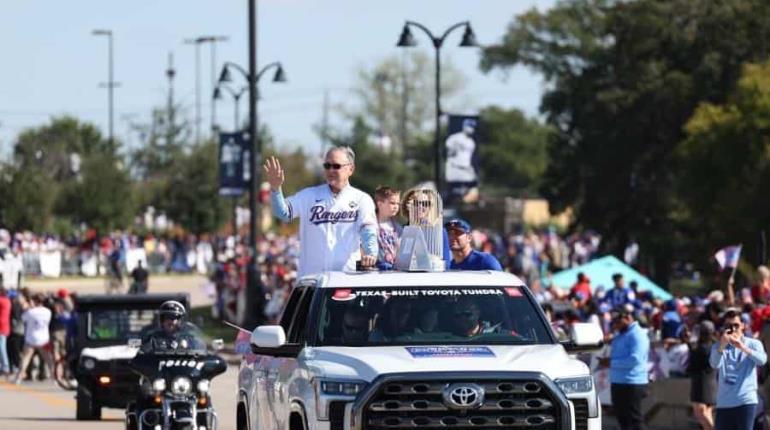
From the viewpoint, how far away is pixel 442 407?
436 inches

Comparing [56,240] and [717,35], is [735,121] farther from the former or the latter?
[56,240]

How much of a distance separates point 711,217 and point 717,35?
1519cm


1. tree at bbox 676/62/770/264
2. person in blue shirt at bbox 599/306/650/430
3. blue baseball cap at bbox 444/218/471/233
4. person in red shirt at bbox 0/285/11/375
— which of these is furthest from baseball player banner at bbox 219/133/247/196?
blue baseball cap at bbox 444/218/471/233

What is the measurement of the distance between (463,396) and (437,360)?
31cm

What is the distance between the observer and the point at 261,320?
139 feet

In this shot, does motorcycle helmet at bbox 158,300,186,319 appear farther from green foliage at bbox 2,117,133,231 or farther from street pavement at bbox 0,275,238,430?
green foliage at bbox 2,117,133,231

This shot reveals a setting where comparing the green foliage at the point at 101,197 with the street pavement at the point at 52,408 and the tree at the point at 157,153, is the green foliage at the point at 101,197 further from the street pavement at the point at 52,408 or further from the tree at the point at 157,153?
the street pavement at the point at 52,408

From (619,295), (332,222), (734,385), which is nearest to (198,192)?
(619,295)

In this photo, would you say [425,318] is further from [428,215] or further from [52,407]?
[52,407]

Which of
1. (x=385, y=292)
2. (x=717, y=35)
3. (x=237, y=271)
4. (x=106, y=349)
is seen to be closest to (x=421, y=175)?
(x=717, y=35)

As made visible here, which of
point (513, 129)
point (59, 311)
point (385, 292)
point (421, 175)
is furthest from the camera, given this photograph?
point (513, 129)

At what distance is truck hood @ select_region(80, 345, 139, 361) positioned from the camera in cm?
2566

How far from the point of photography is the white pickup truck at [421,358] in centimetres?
1108

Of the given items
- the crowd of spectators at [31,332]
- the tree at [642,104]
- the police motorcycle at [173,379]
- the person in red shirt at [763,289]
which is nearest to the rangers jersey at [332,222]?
the police motorcycle at [173,379]
